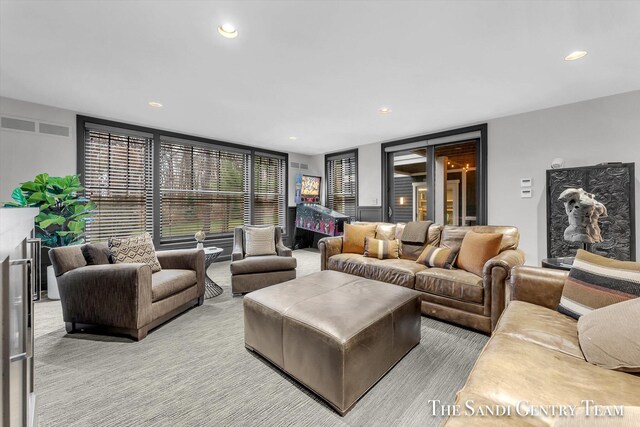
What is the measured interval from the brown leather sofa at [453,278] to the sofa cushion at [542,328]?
1.88 ft

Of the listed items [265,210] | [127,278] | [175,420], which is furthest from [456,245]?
[265,210]

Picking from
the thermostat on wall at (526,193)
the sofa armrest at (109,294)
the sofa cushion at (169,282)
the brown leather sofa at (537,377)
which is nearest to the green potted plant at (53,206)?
the sofa armrest at (109,294)

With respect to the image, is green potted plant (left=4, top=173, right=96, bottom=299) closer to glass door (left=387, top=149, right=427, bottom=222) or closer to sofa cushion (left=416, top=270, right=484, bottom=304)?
sofa cushion (left=416, top=270, right=484, bottom=304)

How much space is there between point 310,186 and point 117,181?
391 cm

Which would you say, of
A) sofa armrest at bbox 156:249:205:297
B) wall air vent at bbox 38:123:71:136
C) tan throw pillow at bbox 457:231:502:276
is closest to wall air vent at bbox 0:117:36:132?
wall air vent at bbox 38:123:71:136

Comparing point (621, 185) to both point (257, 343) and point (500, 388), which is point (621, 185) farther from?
point (257, 343)

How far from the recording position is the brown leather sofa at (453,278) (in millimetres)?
2312

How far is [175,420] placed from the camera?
141 cm

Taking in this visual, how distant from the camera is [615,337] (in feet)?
3.69

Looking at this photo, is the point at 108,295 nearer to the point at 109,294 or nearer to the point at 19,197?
the point at 109,294

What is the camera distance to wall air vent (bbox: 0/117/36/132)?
334cm

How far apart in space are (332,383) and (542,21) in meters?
2.91

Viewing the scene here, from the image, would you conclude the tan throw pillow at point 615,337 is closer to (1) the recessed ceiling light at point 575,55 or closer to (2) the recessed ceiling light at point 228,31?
(1) the recessed ceiling light at point 575,55

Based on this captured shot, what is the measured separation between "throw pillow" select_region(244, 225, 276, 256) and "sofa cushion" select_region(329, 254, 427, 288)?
94 centimetres
